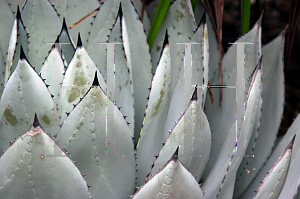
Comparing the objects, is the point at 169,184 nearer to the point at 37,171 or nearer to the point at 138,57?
the point at 37,171

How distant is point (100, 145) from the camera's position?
1.52ft

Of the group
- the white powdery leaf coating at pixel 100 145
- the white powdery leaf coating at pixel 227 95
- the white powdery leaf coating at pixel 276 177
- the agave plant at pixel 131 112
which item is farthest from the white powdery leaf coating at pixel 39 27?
the white powdery leaf coating at pixel 276 177

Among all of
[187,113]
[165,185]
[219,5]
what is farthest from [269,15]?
[165,185]

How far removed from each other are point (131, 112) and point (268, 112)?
32 centimetres

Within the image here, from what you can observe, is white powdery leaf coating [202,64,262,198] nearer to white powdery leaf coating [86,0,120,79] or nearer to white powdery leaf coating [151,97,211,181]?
white powdery leaf coating [151,97,211,181]

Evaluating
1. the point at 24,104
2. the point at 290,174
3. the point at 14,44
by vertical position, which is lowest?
the point at 290,174

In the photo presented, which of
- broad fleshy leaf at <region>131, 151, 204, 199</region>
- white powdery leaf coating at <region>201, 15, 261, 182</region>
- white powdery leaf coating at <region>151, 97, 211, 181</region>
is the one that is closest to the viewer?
broad fleshy leaf at <region>131, 151, 204, 199</region>

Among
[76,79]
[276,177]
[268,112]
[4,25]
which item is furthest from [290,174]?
[4,25]

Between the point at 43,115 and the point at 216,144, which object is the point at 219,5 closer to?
the point at 216,144

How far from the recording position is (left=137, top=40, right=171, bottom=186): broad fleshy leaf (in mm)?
534

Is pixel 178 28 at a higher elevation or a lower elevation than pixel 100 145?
higher

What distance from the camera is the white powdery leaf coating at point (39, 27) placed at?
2.12ft

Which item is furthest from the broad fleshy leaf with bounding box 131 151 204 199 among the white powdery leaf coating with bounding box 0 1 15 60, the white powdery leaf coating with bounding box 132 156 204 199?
the white powdery leaf coating with bounding box 0 1 15 60

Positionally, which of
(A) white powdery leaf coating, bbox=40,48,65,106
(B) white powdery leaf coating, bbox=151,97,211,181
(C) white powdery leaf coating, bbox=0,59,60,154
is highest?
(A) white powdery leaf coating, bbox=40,48,65,106
